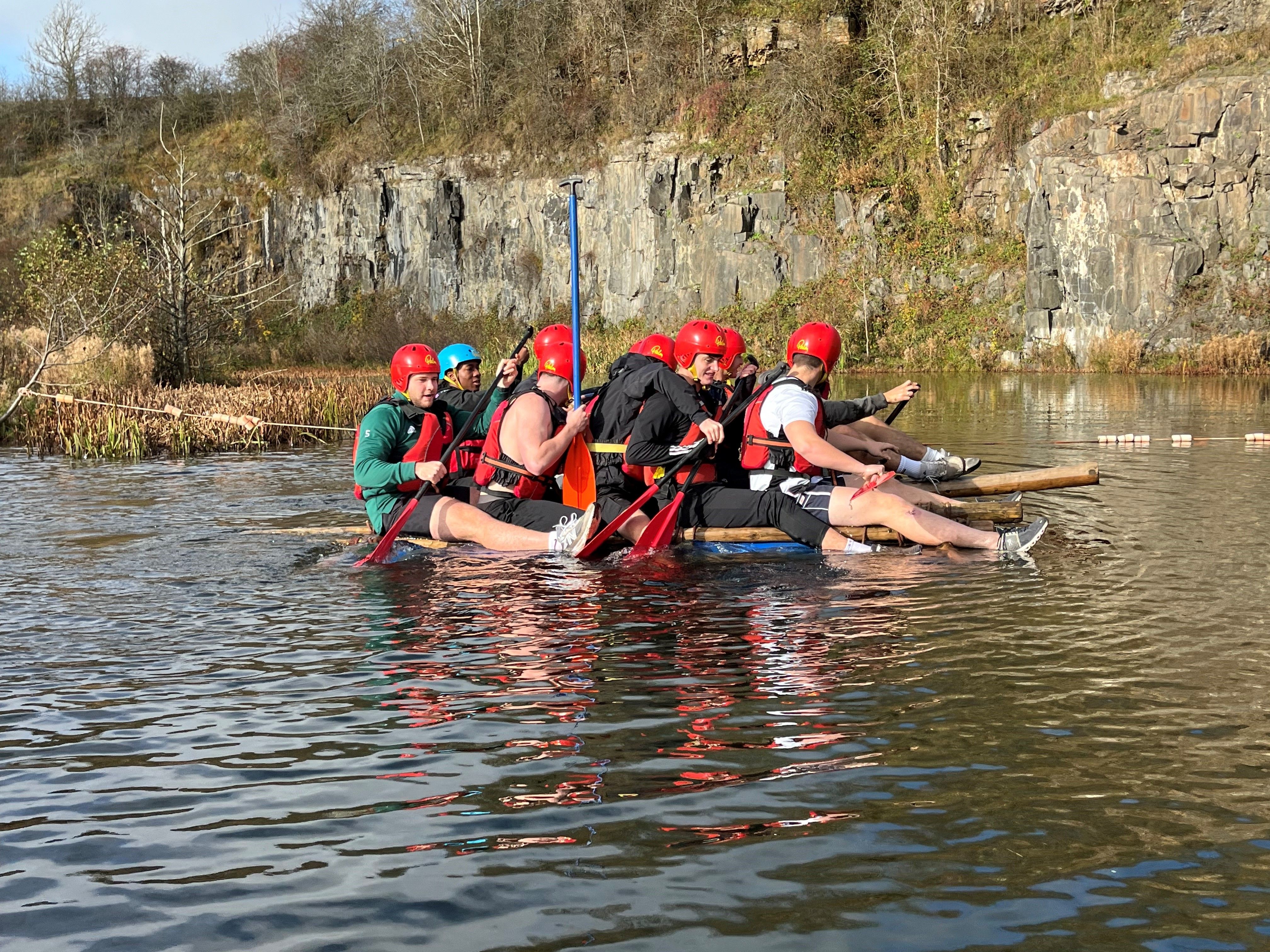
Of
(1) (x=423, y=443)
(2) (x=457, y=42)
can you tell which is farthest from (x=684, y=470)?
(2) (x=457, y=42)

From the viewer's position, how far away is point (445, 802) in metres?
4.88

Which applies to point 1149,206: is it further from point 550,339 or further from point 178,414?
point 550,339

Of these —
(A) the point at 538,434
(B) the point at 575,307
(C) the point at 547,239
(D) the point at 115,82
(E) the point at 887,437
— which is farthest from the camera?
(D) the point at 115,82

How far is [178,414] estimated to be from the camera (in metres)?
20.1

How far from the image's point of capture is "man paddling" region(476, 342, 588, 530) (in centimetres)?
991

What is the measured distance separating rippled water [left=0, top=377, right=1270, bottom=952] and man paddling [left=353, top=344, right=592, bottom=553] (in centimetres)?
26

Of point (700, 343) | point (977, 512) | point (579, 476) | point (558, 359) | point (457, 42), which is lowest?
point (977, 512)

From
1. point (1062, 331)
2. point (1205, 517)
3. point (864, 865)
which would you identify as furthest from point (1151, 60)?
point (864, 865)

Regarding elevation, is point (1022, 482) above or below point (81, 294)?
below

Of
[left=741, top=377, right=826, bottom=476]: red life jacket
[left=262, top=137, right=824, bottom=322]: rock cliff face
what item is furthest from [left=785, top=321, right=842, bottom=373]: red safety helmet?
[left=262, top=137, right=824, bottom=322]: rock cliff face

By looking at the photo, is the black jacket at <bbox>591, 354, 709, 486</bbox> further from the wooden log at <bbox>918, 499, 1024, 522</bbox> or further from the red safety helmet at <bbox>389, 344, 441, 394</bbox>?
the wooden log at <bbox>918, 499, 1024, 522</bbox>

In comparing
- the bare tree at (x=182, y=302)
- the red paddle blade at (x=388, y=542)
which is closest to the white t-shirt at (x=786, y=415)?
the red paddle blade at (x=388, y=542)

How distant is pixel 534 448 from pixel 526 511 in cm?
63

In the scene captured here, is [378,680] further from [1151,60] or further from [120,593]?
[1151,60]
